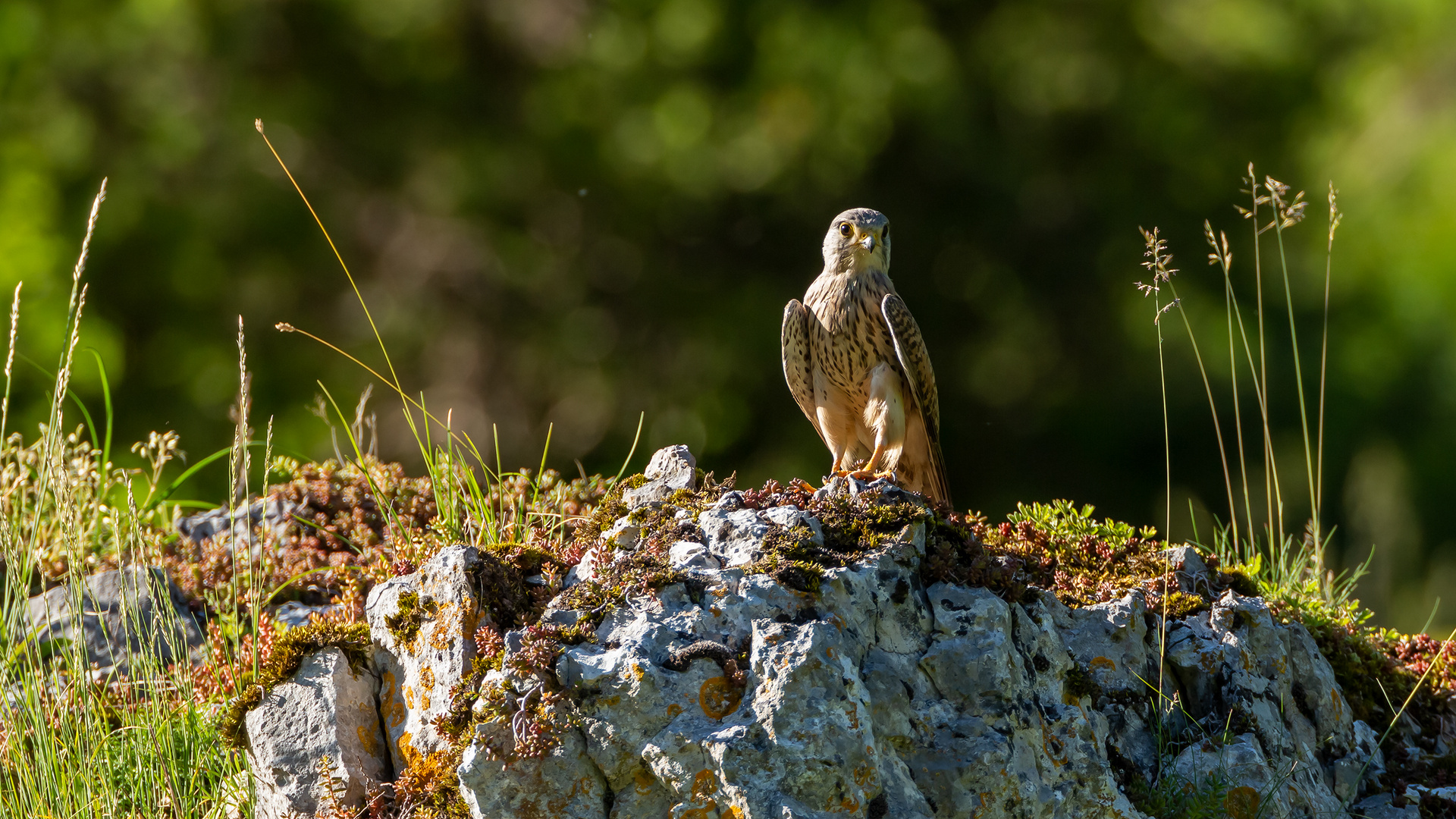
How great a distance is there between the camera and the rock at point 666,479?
321cm

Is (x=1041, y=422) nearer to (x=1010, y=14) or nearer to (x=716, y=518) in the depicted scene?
(x=1010, y=14)

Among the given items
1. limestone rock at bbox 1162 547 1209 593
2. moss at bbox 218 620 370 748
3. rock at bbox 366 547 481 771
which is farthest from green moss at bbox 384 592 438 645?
limestone rock at bbox 1162 547 1209 593

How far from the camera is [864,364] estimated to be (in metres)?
4.48

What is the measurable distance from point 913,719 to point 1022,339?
31.6ft

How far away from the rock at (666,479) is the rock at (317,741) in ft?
2.59

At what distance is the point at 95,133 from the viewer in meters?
12.6

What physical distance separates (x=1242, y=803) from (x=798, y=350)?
2.26 m

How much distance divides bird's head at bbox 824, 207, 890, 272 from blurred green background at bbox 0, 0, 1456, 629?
19.6 feet

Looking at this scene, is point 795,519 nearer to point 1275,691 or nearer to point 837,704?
point 837,704

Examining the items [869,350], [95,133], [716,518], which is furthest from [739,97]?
[716,518]

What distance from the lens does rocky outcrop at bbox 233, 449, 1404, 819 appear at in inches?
96.5

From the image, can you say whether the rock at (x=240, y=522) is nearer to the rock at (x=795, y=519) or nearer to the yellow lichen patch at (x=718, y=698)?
the rock at (x=795, y=519)

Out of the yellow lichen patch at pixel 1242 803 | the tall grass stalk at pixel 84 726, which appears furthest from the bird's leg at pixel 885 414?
the tall grass stalk at pixel 84 726

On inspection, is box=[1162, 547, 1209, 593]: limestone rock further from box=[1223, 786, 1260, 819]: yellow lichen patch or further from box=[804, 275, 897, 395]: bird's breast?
box=[804, 275, 897, 395]: bird's breast
